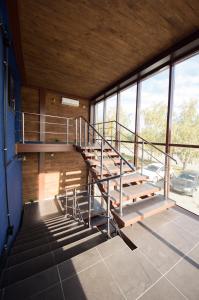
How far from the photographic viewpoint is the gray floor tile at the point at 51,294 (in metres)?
1.30

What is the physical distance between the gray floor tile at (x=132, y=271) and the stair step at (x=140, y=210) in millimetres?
425

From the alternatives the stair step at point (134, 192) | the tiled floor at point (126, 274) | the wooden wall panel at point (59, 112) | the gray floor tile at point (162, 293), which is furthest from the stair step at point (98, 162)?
the wooden wall panel at point (59, 112)

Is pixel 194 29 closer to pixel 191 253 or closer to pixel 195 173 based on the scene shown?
pixel 195 173

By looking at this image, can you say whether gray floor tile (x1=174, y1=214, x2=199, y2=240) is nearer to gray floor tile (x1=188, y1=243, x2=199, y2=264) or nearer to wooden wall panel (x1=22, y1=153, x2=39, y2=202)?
gray floor tile (x1=188, y1=243, x2=199, y2=264)

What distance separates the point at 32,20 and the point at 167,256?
4282 millimetres

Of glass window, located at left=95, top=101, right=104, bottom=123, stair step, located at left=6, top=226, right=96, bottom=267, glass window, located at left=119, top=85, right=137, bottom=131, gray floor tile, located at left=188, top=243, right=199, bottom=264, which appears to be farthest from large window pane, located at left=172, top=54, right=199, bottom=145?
glass window, located at left=95, top=101, right=104, bottom=123

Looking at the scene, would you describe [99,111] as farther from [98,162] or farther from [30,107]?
[98,162]

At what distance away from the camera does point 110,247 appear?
1915 millimetres

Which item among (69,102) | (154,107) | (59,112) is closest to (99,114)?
(69,102)

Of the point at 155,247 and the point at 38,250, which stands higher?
the point at 155,247

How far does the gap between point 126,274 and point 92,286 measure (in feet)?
1.25

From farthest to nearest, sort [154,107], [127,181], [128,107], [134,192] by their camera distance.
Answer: [128,107] → [154,107] → [127,181] → [134,192]

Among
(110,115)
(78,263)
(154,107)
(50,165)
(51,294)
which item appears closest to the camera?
(51,294)

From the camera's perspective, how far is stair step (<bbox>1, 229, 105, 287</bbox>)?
5.16 feet
